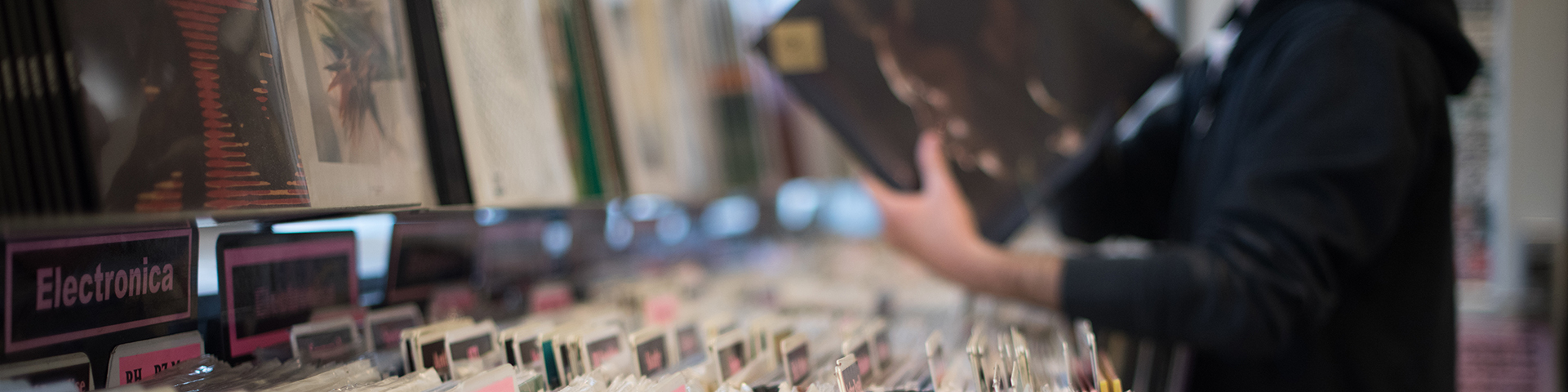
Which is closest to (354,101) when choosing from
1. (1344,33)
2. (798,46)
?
(798,46)

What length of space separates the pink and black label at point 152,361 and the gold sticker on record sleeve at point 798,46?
0.93 meters

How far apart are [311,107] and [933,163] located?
3.19ft

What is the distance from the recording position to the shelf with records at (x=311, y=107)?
0.49m

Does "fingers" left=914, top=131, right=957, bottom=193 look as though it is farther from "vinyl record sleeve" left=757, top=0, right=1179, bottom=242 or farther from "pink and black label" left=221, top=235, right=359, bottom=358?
"pink and black label" left=221, top=235, right=359, bottom=358

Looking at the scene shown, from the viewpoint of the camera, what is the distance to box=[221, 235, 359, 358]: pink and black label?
73 centimetres

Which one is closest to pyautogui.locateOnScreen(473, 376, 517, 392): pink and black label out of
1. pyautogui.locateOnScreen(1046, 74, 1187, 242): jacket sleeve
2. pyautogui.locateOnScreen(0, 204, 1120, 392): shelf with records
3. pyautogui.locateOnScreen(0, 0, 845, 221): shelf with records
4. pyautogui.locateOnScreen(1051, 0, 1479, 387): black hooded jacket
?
pyautogui.locateOnScreen(0, 204, 1120, 392): shelf with records

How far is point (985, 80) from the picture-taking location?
134 centimetres

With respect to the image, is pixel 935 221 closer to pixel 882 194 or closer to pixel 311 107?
pixel 882 194

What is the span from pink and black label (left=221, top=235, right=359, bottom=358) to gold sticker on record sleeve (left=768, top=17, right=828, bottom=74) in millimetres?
752

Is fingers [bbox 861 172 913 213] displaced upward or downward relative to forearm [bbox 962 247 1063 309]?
upward

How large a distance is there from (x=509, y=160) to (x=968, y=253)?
2.48 ft

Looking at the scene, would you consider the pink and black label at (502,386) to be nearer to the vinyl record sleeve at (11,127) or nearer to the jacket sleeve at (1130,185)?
the vinyl record sleeve at (11,127)

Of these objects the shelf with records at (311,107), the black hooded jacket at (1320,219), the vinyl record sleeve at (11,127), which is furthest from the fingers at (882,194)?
the vinyl record sleeve at (11,127)

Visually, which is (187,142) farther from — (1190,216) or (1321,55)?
(1190,216)
